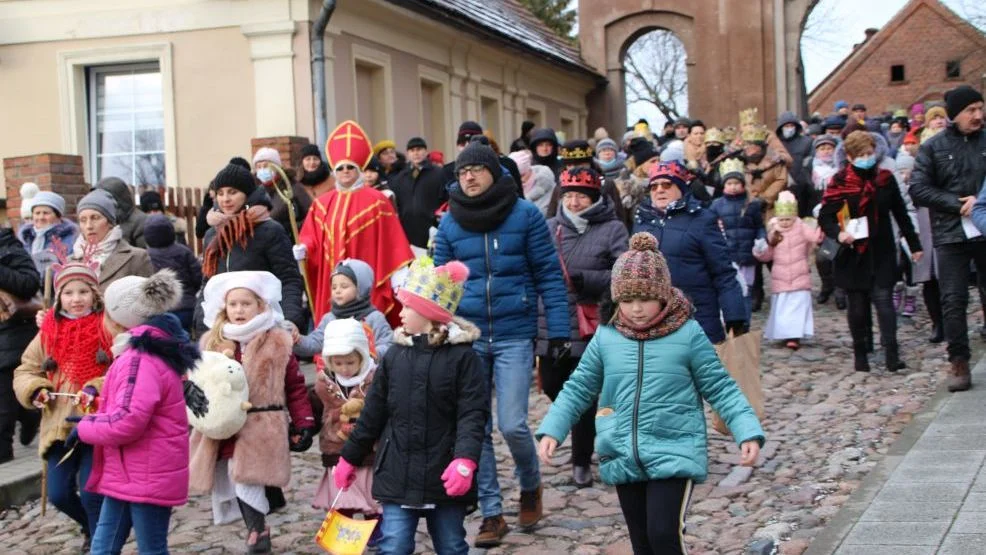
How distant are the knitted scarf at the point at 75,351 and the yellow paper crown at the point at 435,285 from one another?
83.6 inches

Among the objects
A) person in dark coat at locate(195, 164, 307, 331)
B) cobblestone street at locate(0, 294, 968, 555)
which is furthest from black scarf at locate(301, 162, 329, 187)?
Answer: person in dark coat at locate(195, 164, 307, 331)

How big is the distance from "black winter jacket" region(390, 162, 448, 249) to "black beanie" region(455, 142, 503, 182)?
5.47 metres

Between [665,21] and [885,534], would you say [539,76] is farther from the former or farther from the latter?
[885,534]

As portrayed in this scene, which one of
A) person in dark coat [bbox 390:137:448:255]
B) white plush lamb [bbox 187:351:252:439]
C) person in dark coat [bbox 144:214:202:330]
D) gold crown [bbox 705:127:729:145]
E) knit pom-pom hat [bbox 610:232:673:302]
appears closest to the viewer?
knit pom-pom hat [bbox 610:232:673:302]

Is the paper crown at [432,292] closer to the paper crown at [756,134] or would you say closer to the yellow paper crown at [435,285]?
the yellow paper crown at [435,285]

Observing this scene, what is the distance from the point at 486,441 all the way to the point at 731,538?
4.51ft

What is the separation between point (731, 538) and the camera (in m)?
6.73

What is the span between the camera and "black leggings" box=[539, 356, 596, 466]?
A: 7.90m

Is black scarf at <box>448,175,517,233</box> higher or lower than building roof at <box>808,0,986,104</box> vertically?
lower

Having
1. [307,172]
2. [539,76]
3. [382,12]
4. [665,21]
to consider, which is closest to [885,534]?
[307,172]

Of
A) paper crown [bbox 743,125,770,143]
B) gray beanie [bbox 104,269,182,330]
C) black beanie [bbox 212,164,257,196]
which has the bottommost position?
gray beanie [bbox 104,269,182,330]

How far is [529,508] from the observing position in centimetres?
707

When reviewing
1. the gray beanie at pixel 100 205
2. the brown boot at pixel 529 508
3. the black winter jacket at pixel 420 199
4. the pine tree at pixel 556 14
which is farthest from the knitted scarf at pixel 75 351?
the pine tree at pixel 556 14

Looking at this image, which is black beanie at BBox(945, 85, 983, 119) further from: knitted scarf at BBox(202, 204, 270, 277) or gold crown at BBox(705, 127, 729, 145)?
gold crown at BBox(705, 127, 729, 145)
